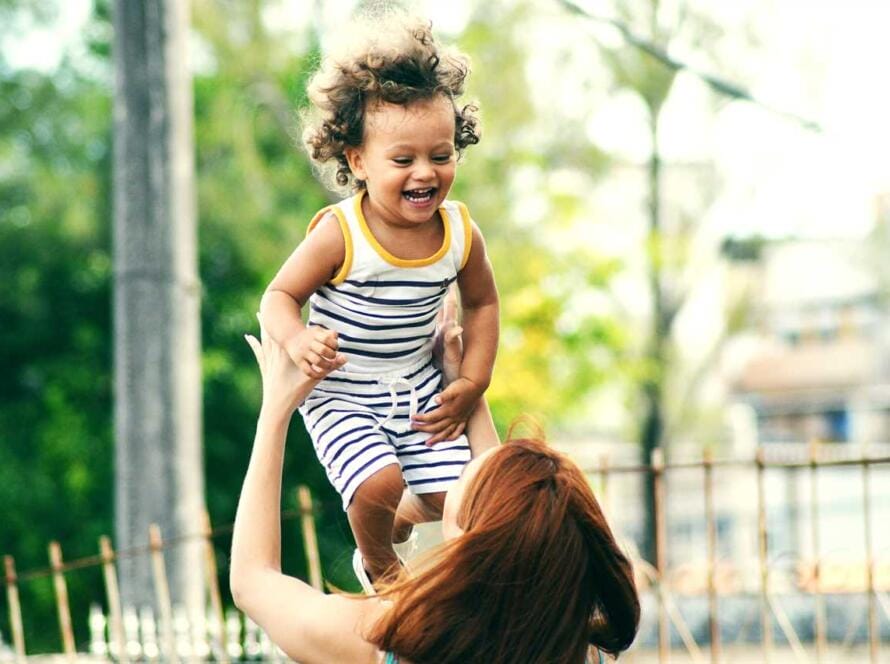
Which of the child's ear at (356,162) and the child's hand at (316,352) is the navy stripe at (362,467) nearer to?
the child's hand at (316,352)

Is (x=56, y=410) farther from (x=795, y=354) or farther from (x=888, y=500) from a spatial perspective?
(x=795, y=354)

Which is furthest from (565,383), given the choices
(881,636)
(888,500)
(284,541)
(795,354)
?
(795,354)

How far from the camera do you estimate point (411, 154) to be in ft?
5.74

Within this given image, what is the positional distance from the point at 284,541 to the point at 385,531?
30.0 ft

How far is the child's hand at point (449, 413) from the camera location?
1.91 meters

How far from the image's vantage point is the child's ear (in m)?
1.82

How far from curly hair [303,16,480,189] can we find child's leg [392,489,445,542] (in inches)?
20.7

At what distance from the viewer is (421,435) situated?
6.35 feet

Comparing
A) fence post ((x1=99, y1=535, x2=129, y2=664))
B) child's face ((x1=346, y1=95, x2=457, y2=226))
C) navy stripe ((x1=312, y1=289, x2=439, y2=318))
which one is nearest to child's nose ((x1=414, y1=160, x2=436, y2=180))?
child's face ((x1=346, y1=95, x2=457, y2=226))

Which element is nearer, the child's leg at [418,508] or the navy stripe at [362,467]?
the navy stripe at [362,467]

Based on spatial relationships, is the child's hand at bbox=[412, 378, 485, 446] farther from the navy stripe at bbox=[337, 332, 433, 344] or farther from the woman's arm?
the woman's arm

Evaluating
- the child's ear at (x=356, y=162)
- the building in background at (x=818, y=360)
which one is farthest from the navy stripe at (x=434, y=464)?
the building in background at (x=818, y=360)

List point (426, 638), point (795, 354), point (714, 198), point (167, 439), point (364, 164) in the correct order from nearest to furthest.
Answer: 1. point (426, 638)
2. point (364, 164)
3. point (167, 439)
4. point (714, 198)
5. point (795, 354)

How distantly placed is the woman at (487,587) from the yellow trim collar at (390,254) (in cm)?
33
